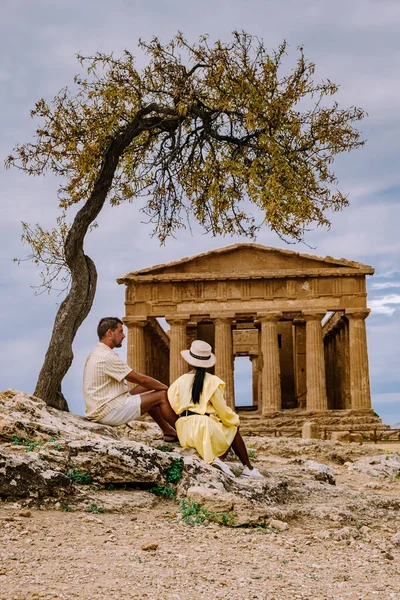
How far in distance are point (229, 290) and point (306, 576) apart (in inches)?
1029

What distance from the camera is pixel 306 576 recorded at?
499 cm

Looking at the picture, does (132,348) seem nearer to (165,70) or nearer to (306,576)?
(165,70)

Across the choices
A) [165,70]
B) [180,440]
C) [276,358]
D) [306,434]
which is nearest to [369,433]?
[306,434]

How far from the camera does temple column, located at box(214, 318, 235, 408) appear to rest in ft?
100

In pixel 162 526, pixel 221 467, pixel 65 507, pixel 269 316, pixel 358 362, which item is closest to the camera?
pixel 162 526

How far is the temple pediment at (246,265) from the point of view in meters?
30.7

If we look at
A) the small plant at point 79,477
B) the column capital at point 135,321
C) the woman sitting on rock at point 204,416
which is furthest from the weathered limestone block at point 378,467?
the column capital at point 135,321

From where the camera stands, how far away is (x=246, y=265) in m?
31.1

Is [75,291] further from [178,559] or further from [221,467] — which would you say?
[178,559]

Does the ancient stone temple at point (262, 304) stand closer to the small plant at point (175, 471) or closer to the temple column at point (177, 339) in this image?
the temple column at point (177, 339)

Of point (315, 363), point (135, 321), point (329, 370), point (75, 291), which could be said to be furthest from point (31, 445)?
point (329, 370)

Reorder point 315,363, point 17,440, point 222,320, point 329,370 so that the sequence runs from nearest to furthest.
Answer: point 17,440 → point 315,363 → point 222,320 → point 329,370

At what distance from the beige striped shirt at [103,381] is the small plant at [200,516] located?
1.73 metres

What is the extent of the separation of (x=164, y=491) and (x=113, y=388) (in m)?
1.35
